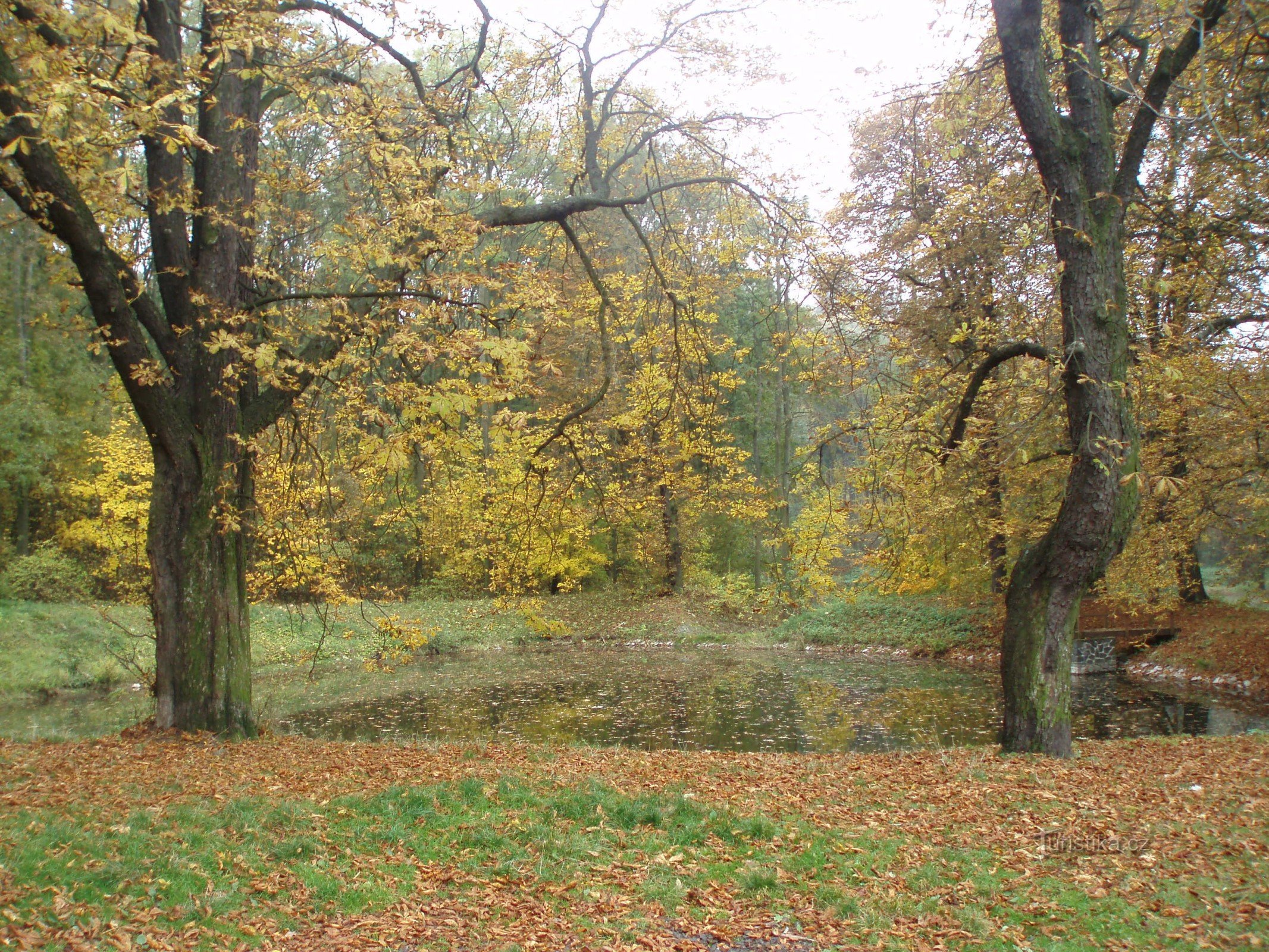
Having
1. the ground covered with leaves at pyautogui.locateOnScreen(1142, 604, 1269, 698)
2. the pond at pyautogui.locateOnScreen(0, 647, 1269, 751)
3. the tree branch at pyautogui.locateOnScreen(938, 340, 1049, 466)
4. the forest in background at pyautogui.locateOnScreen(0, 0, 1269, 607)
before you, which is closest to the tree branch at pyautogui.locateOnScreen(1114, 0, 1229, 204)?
the forest in background at pyautogui.locateOnScreen(0, 0, 1269, 607)

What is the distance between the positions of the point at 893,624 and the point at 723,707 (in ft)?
37.4

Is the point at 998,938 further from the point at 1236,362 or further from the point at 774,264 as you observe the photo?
the point at 1236,362

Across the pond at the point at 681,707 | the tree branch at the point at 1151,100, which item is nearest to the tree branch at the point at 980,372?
the tree branch at the point at 1151,100

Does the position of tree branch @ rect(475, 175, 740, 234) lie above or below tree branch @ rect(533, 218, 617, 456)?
above

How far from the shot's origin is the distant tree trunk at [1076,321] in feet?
23.7

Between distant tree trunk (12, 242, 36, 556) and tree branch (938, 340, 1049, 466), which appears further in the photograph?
distant tree trunk (12, 242, 36, 556)

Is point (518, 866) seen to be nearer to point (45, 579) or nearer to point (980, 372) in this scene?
point (980, 372)

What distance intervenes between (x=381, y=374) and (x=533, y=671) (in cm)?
1314

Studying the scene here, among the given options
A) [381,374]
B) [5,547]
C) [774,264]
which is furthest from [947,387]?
[5,547]

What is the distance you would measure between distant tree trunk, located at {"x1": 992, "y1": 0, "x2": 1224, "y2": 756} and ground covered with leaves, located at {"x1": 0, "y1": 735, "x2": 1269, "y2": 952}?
3.08ft

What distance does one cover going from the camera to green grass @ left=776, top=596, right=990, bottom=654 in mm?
21453

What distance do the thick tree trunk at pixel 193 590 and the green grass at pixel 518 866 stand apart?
2663 mm

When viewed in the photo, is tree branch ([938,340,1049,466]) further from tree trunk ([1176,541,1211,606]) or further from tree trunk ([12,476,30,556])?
tree trunk ([12,476,30,556])

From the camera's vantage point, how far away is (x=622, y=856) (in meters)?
4.99
